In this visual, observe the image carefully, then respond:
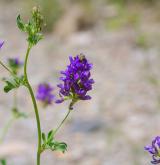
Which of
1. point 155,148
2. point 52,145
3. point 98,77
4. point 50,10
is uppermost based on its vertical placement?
point 50,10

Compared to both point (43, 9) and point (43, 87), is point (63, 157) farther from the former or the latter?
point (43, 9)

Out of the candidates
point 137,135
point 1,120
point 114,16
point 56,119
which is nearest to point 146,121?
point 137,135

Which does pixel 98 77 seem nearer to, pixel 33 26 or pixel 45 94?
pixel 45 94

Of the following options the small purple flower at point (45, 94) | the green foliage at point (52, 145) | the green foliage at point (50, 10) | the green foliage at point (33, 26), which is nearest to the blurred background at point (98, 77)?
the green foliage at point (50, 10)

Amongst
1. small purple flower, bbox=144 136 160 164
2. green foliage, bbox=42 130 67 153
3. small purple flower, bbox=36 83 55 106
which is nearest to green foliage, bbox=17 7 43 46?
green foliage, bbox=42 130 67 153

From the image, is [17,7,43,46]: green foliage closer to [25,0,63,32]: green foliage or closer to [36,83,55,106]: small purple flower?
[36,83,55,106]: small purple flower

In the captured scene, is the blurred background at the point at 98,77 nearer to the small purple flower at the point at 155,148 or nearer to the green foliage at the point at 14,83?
the green foliage at the point at 14,83

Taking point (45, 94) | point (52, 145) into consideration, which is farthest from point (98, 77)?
point (52, 145)

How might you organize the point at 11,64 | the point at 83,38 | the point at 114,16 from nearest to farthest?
the point at 11,64, the point at 83,38, the point at 114,16
